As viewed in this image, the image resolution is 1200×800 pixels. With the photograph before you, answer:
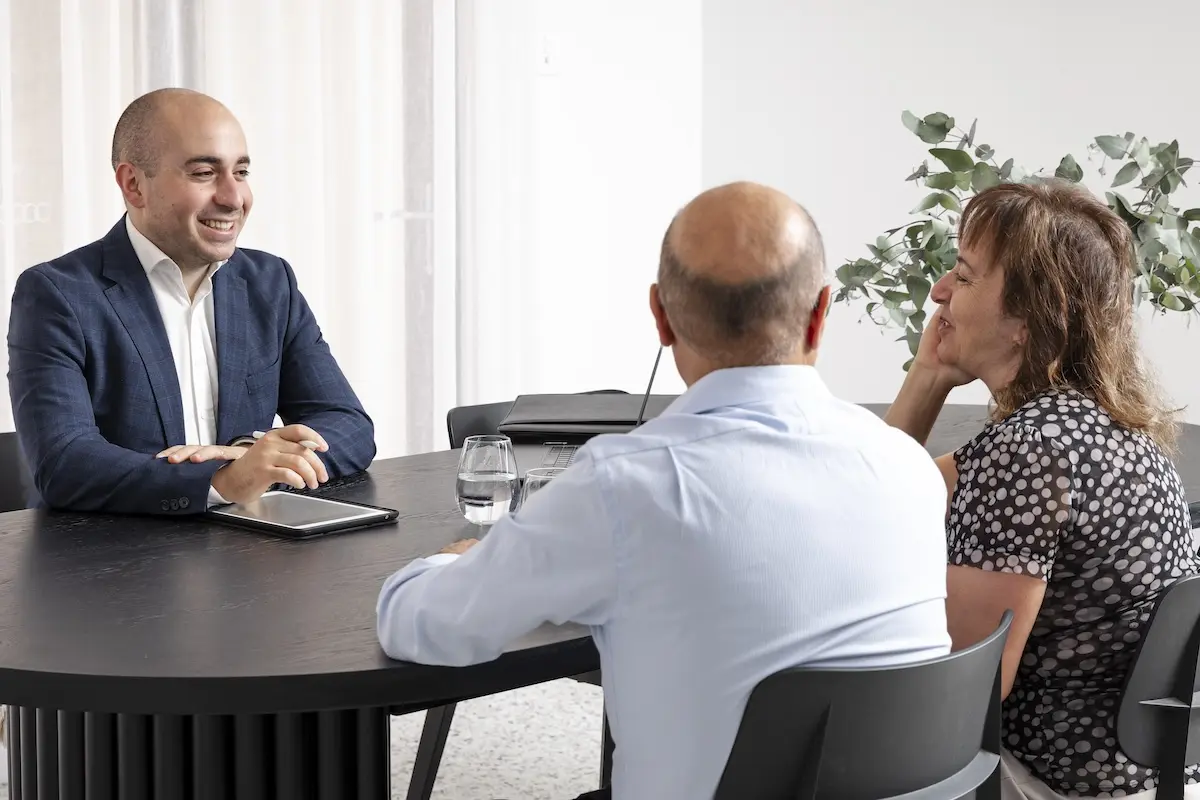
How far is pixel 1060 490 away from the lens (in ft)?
5.54

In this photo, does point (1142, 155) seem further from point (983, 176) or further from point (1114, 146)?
point (983, 176)

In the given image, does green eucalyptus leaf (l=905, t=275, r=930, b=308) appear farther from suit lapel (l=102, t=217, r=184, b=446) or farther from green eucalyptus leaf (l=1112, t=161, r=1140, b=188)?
suit lapel (l=102, t=217, r=184, b=446)

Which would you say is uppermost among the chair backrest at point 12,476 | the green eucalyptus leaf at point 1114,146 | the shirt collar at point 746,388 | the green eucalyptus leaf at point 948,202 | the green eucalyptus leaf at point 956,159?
the green eucalyptus leaf at point 1114,146

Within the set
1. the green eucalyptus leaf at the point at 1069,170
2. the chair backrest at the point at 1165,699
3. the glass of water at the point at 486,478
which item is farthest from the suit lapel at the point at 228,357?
the chair backrest at the point at 1165,699

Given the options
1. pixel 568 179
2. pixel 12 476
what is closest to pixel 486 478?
pixel 12 476

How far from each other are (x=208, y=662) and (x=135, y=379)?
124cm

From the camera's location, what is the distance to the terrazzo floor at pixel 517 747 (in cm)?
316

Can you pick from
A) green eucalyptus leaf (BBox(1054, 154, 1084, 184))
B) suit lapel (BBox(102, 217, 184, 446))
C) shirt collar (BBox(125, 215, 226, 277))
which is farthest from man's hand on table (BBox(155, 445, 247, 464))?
green eucalyptus leaf (BBox(1054, 154, 1084, 184))

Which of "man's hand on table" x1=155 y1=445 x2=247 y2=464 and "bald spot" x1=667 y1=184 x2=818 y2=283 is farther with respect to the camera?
"man's hand on table" x1=155 y1=445 x2=247 y2=464

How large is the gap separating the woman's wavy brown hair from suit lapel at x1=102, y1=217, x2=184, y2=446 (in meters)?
1.52

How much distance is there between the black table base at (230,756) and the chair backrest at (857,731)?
1.72 ft

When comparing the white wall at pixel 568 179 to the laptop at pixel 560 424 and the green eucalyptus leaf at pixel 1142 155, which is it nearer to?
the laptop at pixel 560 424

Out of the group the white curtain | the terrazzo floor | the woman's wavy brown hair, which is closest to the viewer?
the woman's wavy brown hair

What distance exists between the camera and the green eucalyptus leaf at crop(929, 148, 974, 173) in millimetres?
2590
